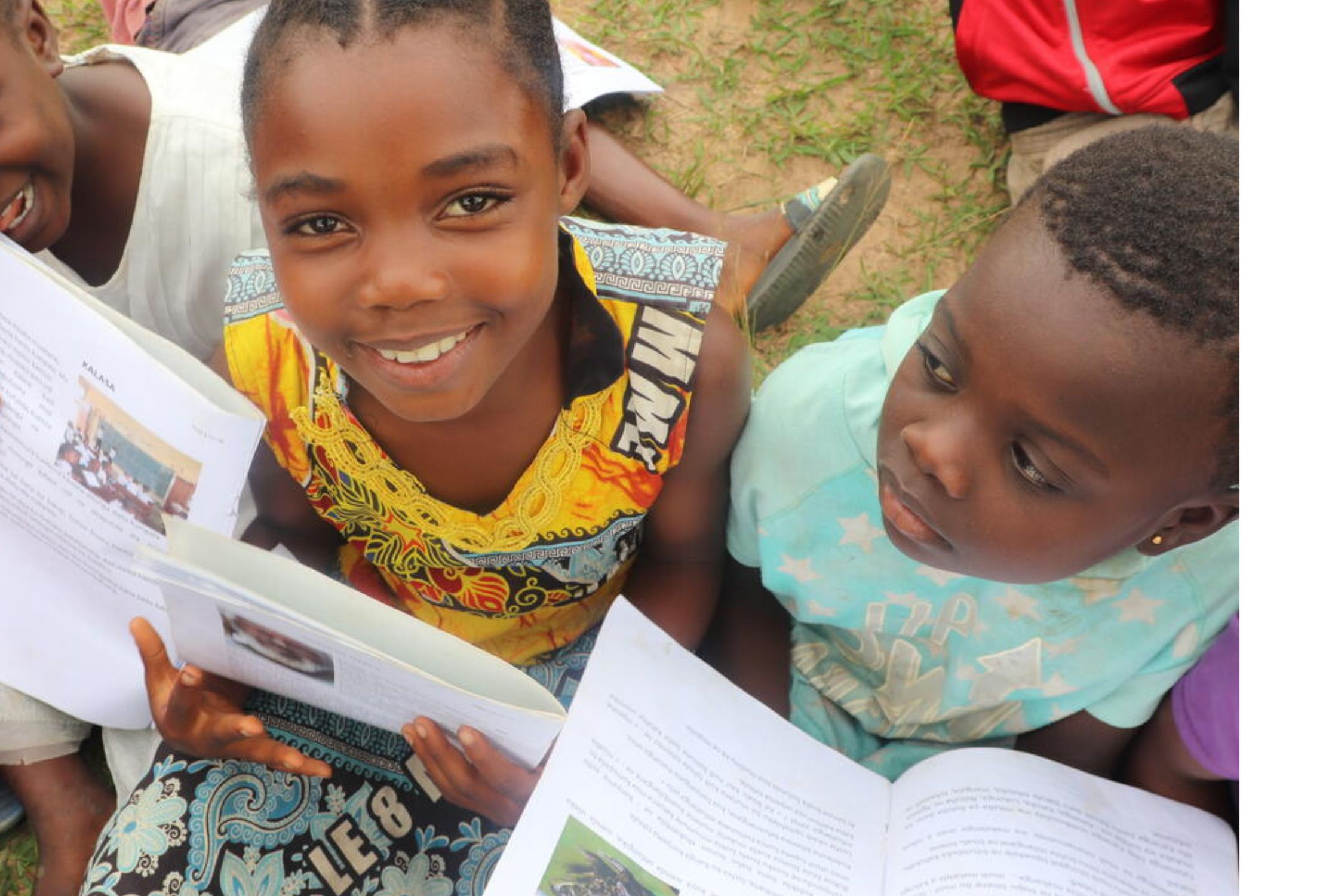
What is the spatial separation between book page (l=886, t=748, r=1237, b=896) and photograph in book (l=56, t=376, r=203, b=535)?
716mm

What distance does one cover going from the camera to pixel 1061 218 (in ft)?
2.50

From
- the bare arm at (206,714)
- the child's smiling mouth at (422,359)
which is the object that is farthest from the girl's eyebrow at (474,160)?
the bare arm at (206,714)

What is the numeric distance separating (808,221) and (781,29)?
1.65ft

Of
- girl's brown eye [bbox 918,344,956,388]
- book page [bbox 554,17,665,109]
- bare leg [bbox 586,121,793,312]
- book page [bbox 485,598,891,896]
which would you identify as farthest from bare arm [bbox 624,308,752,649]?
book page [bbox 554,17,665,109]

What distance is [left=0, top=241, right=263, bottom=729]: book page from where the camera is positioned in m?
0.94

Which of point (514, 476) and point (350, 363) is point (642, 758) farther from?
point (350, 363)

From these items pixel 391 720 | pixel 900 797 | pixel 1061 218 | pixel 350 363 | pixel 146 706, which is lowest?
pixel 146 706

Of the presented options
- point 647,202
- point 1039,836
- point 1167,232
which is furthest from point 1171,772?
point 647,202

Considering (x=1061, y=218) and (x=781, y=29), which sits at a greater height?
(x=1061, y=218)

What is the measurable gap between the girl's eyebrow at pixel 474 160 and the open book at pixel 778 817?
1.42 ft

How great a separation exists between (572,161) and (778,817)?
609mm

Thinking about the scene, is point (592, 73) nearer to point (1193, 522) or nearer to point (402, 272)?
point (402, 272)

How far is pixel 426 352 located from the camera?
34.2 inches
